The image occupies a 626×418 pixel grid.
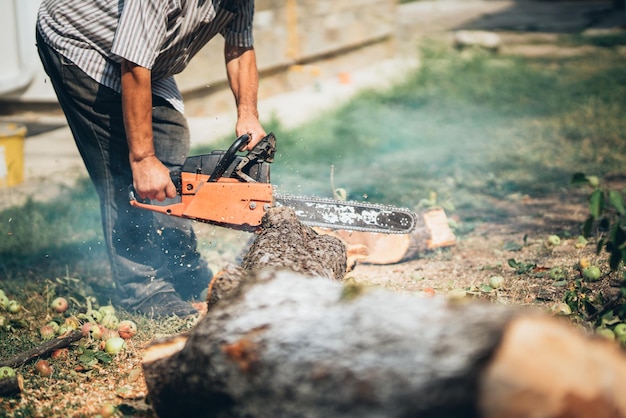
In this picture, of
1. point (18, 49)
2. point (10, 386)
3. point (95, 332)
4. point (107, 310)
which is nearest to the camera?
point (10, 386)

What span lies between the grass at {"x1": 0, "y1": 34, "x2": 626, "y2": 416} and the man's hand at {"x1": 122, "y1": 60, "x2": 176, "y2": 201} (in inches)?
33.2

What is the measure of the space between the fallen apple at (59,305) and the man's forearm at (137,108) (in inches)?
44.3

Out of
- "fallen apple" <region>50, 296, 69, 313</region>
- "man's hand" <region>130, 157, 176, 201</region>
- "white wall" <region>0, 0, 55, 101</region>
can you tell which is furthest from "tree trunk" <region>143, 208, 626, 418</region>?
"white wall" <region>0, 0, 55, 101</region>

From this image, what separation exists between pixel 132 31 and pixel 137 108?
0.36 meters

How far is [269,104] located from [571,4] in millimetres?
11232

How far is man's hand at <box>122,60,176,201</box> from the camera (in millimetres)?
3178

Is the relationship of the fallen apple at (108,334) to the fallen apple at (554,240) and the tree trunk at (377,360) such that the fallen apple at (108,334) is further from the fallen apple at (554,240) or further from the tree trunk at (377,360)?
the fallen apple at (554,240)

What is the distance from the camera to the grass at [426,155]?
4.45m

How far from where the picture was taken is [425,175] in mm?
6480

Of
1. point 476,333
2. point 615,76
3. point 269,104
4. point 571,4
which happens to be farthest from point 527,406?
point 571,4

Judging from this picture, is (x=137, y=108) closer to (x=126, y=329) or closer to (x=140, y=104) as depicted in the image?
(x=140, y=104)

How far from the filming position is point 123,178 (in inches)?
152

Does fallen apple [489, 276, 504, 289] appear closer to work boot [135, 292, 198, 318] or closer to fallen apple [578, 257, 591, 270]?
fallen apple [578, 257, 591, 270]

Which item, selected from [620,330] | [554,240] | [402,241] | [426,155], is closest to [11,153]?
[402,241]
